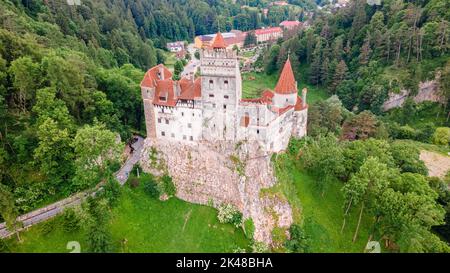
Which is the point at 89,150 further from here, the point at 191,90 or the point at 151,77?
the point at 191,90

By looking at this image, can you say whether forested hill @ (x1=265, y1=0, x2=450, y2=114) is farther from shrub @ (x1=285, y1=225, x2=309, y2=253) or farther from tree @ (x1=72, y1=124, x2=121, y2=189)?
tree @ (x1=72, y1=124, x2=121, y2=189)

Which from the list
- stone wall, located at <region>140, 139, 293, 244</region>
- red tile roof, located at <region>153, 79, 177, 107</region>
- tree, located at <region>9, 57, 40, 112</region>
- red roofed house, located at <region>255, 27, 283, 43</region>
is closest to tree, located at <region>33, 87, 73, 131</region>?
tree, located at <region>9, 57, 40, 112</region>

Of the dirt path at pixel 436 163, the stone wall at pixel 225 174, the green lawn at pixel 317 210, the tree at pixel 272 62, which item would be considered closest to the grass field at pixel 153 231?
the stone wall at pixel 225 174

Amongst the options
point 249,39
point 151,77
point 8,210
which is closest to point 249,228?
point 151,77

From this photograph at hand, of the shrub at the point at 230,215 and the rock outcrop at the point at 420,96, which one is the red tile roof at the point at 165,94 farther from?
the rock outcrop at the point at 420,96

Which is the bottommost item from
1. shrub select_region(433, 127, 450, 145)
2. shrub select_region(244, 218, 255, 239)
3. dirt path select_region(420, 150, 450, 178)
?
dirt path select_region(420, 150, 450, 178)

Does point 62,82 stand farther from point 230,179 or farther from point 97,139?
point 230,179
